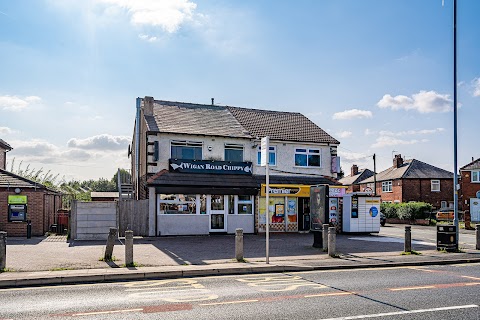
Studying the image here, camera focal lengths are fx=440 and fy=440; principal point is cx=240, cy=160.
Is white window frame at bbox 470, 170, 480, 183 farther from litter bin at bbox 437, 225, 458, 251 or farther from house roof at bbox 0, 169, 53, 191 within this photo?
house roof at bbox 0, 169, 53, 191

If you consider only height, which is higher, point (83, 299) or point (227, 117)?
point (227, 117)

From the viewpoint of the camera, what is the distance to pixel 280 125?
28156mm

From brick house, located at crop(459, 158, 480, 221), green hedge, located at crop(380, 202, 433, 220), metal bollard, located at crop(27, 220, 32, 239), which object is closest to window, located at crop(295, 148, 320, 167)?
metal bollard, located at crop(27, 220, 32, 239)

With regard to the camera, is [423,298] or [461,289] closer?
[423,298]

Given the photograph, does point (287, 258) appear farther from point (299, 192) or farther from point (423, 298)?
point (299, 192)

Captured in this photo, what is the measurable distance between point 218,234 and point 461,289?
50.9ft

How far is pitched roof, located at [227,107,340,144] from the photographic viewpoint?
2659cm

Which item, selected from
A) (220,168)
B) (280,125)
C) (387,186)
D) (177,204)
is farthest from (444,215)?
(177,204)

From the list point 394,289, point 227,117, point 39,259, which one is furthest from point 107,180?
point 394,289

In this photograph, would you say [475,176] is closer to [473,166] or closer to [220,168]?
[473,166]

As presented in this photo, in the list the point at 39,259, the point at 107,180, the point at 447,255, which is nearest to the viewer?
the point at 39,259

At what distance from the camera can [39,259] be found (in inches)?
A: 542

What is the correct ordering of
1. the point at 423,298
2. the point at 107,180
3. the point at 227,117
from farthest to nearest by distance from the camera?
1. the point at 107,180
2. the point at 227,117
3. the point at 423,298

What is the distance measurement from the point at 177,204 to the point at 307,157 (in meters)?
8.61
